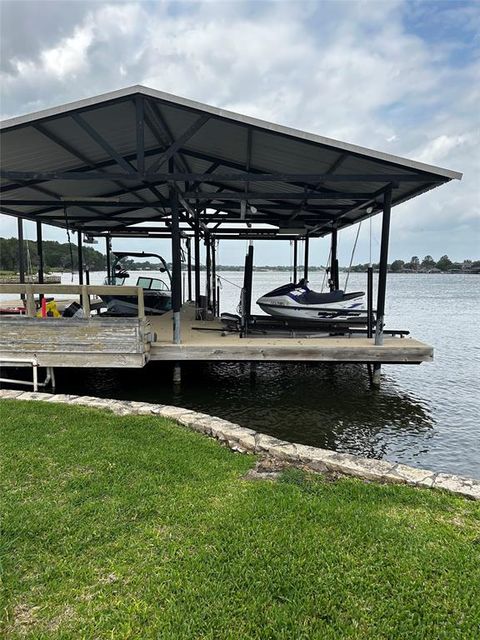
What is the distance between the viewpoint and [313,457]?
12.7ft

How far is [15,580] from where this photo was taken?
7.45 feet

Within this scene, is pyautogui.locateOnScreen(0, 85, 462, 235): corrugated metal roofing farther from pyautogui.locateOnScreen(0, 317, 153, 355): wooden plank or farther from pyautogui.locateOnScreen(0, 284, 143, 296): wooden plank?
pyautogui.locateOnScreen(0, 317, 153, 355): wooden plank

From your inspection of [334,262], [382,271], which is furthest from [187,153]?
[334,262]

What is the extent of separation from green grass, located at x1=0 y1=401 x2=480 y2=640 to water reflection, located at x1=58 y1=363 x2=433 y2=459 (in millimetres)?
2792

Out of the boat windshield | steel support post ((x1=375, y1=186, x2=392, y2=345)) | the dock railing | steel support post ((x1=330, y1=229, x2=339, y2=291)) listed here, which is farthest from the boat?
steel support post ((x1=375, y1=186, x2=392, y2=345))

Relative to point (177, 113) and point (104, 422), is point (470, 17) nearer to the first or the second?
point (177, 113)

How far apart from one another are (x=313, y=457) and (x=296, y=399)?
13.2ft

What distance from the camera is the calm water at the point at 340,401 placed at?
6078 mm

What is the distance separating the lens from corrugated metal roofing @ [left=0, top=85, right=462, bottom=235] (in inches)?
241

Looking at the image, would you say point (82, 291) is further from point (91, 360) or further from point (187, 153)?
point (187, 153)

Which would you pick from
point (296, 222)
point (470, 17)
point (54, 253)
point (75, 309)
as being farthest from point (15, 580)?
point (54, 253)

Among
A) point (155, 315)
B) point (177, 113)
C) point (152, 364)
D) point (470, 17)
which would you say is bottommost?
point (152, 364)

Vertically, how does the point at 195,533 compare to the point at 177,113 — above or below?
below

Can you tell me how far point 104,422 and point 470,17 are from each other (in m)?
7.30
